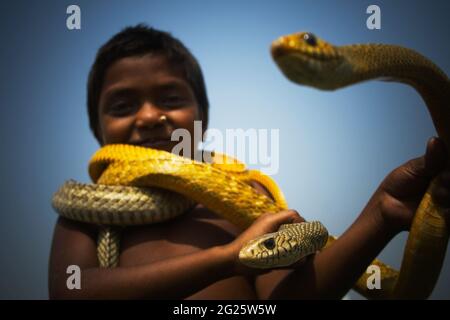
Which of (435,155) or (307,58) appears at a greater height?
(307,58)

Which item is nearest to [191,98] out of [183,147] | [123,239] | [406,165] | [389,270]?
[183,147]

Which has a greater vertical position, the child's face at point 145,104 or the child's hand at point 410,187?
the child's face at point 145,104

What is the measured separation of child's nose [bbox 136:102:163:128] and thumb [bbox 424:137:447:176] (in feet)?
Result: 1.66

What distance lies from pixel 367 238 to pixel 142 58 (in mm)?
601

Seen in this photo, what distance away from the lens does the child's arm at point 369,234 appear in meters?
0.58

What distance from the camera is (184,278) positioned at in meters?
0.59

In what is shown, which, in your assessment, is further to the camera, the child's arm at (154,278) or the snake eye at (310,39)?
the child's arm at (154,278)

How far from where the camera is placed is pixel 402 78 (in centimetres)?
49

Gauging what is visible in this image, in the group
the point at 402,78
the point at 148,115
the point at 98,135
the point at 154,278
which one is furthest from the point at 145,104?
the point at 402,78

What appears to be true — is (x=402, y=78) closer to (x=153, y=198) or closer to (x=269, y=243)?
(x=269, y=243)

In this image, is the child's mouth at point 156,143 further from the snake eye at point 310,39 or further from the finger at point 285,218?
the snake eye at point 310,39

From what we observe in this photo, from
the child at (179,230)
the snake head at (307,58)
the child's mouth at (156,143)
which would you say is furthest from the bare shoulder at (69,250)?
the snake head at (307,58)

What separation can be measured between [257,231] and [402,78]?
31 centimetres
